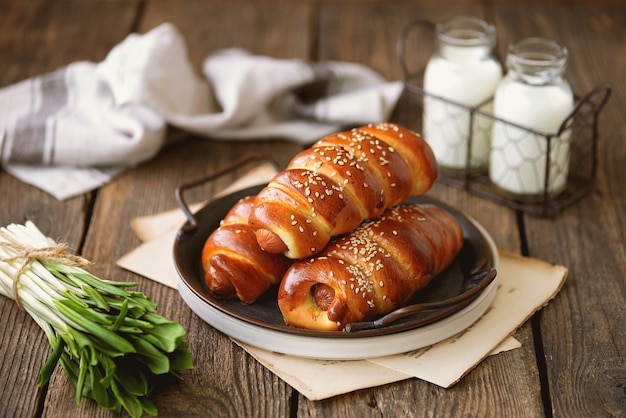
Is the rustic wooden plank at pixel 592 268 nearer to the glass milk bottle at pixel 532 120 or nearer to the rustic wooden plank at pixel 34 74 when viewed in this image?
the glass milk bottle at pixel 532 120

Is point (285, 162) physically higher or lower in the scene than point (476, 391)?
lower

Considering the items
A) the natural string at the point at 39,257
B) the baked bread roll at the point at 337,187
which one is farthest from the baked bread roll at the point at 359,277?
the natural string at the point at 39,257

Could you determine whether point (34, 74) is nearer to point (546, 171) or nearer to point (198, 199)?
point (198, 199)

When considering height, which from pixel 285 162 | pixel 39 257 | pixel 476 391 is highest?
pixel 39 257

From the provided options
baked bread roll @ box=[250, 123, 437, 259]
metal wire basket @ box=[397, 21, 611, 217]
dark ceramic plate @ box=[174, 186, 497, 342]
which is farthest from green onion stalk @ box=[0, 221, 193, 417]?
metal wire basket @ box=[397, 21, 611, 217]

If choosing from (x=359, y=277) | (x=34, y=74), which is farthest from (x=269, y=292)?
(x=34, y=74)

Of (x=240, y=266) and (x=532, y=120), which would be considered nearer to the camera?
(x=240, y=266)

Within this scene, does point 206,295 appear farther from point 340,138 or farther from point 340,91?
point 340,91

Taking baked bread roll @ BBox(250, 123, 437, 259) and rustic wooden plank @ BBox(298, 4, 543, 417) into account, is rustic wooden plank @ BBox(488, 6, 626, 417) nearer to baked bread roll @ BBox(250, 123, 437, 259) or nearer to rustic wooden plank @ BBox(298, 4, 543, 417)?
rustic wooden plank @ BBox(298, 4, 543, 417)
